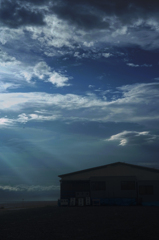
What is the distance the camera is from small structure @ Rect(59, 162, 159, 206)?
37.3 m

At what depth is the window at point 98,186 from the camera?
38.9 meters

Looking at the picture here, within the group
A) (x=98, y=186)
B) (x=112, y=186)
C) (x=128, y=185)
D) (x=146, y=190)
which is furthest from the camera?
(x=98, y=186)

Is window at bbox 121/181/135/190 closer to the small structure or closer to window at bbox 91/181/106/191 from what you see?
the small structure

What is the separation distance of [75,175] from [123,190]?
8.31 meters

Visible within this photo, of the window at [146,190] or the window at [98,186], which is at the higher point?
the window at [98,186]

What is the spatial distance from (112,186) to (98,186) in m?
2.25

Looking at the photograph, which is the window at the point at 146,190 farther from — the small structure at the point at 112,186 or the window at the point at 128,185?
the window at the point at 128,185

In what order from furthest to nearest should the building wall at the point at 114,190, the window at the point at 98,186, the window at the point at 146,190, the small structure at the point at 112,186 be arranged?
the window at the point at 98,186, the building wall at the point at 114,190, the window at the point at 146,190, the small structure at the point at 112,186

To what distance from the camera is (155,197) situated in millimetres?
37406

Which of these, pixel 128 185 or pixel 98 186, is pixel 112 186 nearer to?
pixel 98 186

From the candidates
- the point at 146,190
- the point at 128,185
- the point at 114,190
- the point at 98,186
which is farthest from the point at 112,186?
the point at 146,190

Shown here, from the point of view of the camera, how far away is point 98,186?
128 ft

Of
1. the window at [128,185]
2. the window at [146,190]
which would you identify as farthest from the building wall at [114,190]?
the window at [146,190]

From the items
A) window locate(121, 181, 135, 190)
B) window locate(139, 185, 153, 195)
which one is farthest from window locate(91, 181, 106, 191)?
window locate(139, 185, 153, 195)
